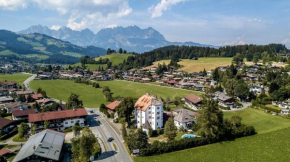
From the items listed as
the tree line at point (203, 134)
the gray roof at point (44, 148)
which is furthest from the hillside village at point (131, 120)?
the tree line at point (203, 134)

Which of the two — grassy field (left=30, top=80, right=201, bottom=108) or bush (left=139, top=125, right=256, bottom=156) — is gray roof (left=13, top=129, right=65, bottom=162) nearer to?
bush (left=139, top=125, right=256, bottom=156)

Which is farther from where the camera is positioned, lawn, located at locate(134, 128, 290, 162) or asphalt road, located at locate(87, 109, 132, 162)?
asphalt road, located at locate(87, 109, 132, 162)

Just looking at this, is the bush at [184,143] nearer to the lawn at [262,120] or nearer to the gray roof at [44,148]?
the lawn at [262,120]

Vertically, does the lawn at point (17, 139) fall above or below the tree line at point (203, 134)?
below

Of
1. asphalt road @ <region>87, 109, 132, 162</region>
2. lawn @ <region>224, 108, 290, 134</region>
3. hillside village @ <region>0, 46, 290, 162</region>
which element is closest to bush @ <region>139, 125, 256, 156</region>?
hillside village @ <region>0, 46, 290, 162</region>

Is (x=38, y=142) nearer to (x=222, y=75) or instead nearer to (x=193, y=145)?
(x=193, y=145)

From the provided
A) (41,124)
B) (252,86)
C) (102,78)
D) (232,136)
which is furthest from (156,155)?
(102,78)
